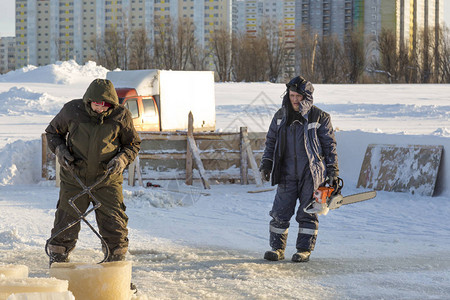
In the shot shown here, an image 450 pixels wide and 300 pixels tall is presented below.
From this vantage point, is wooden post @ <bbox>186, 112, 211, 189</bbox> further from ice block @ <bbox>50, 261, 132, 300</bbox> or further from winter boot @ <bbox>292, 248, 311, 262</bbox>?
ice block @ <bbox>50, 261, 132, 300</bbox>

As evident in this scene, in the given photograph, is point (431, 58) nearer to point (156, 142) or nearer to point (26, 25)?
point (156, 142)

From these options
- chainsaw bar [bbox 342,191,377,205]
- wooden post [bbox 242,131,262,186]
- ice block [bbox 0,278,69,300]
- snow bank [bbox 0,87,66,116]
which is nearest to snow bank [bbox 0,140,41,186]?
wooden post [bbox 242,131,262,186]

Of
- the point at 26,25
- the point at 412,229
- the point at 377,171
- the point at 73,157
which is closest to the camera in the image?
the point at 73,157

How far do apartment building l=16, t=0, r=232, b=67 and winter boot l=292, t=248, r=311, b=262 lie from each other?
110274 millimetres

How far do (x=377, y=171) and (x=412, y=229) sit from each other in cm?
334

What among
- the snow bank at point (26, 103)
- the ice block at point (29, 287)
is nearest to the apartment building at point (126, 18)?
the snow bank at point (26, 103)

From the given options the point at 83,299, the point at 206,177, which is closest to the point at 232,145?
the point at 206,177

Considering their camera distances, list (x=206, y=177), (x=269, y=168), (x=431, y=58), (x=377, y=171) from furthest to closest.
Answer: (x=431, y=58), (x=206, y=177), (x=377, y=171), (x=269, y=168)

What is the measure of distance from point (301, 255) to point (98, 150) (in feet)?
7.59

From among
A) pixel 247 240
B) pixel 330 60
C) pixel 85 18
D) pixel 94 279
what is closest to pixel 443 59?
pixel 330 60

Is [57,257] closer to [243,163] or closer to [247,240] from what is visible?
[247,240]

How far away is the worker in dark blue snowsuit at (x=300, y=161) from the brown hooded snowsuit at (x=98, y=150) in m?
1.71

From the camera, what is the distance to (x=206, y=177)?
46.0 ft

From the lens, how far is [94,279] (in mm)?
4656
